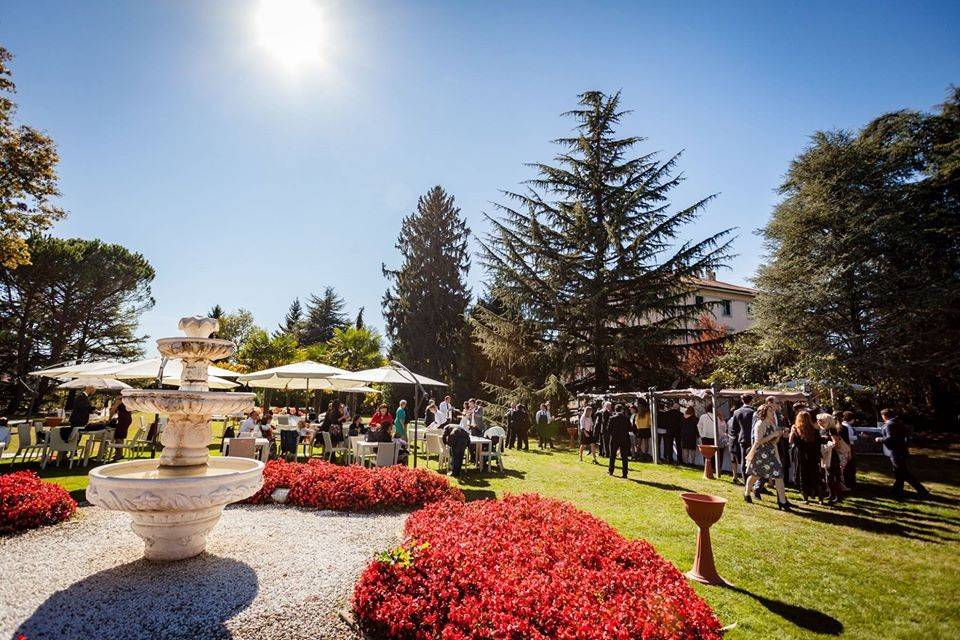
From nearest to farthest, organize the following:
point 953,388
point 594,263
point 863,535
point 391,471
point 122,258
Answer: point 863,535 → point 391,471 → point 953,388 → point 594,263 → point 122,258

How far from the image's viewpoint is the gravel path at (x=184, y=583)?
3.84 meters

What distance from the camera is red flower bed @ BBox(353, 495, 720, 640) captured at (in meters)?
3.42

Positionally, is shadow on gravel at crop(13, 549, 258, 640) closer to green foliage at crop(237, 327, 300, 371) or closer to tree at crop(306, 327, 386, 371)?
tree at crop(306, 327, 386, 371)

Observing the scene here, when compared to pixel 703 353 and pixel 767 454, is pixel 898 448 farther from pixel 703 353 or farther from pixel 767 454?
pixel 703 353

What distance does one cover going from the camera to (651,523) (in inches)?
306

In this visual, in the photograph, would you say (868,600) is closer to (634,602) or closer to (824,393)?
(634,602)

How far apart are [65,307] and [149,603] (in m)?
40.4

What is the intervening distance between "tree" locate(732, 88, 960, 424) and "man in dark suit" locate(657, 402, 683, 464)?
7.97 meters

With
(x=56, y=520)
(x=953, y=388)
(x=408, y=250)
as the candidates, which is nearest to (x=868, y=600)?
(x=56, y=520)

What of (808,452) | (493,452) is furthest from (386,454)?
(808,452)

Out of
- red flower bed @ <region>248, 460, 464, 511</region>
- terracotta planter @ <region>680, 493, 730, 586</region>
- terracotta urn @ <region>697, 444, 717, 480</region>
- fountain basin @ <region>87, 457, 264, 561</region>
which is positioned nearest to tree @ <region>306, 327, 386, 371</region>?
red flower bed @ <region>248, 460, 464, 511</region>

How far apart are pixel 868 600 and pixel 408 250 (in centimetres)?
3724

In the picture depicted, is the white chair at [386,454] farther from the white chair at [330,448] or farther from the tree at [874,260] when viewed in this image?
the tree at [874,260]

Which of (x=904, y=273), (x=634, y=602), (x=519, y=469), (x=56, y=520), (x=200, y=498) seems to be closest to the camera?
(x=634, y=602)
